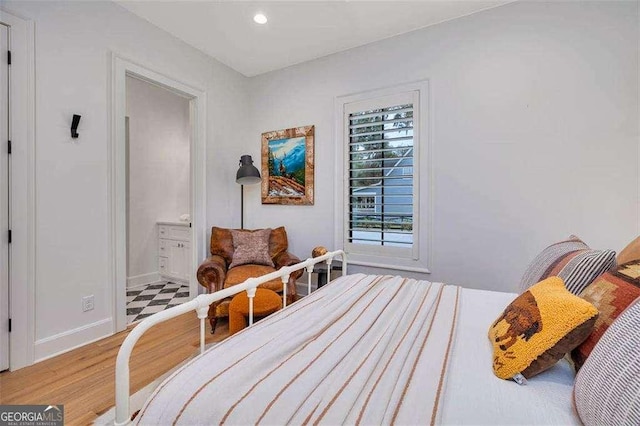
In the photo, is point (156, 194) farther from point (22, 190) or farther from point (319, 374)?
point (319, 374)

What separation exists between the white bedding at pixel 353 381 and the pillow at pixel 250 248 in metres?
1.82

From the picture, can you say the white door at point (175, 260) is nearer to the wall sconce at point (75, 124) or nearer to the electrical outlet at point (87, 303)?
the electrical outlet at point (87, 303)

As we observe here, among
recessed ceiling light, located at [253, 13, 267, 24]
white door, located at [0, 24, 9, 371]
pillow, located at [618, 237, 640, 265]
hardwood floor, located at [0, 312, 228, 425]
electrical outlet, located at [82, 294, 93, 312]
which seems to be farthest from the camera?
recessed ceiling light, located at [253, 13, 267, 24]

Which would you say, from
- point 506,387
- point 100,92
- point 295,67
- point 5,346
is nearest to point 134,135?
point 100,92

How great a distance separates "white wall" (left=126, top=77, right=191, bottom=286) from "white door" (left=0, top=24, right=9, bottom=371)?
186 centimetres

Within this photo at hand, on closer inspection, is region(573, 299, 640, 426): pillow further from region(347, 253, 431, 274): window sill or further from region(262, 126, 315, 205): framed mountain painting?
region(262, 126, 315, 205): framed mountain painting

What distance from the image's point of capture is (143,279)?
3.85 meters

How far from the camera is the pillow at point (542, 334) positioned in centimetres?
79

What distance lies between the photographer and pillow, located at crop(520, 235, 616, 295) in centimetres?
107

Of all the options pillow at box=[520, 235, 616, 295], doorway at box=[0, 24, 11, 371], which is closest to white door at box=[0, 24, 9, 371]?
doorway at box=[0, 24, 11, 371]

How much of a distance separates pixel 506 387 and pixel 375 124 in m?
2.45

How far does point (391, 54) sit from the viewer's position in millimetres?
2770

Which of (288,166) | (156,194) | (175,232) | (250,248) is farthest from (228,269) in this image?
(156,194)

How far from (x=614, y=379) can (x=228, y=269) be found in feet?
9.03
